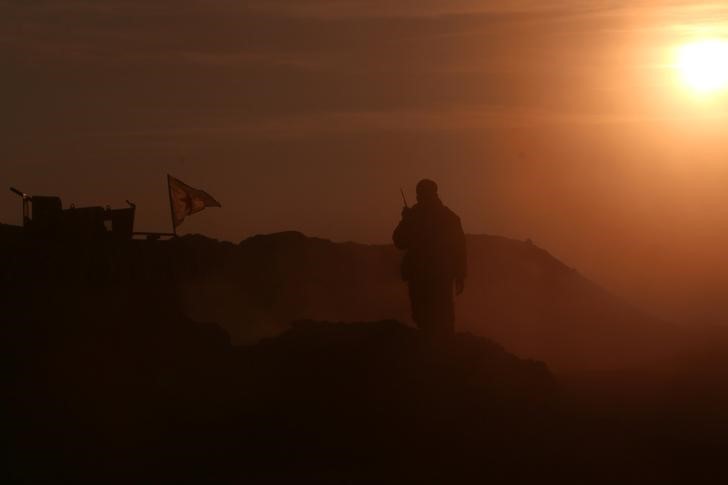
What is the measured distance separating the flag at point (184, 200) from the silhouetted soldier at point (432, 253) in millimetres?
6807

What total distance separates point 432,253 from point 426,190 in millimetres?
983

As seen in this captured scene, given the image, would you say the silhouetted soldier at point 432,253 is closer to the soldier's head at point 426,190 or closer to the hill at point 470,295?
the soldier's head at point 426,190

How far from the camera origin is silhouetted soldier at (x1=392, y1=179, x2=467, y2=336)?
2300 centimetres

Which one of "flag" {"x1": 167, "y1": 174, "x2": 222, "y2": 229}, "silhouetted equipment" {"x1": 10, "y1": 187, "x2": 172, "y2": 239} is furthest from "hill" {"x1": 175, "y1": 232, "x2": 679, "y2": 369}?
"silhouetted equipment" {"x1": 10, "y1": 187, "x2": 172, "y2": 239}

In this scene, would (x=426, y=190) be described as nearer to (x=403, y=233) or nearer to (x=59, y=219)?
(x=403, y=233)

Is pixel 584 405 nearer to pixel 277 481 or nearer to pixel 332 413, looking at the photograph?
pixel 332 413

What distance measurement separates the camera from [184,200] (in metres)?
29.2

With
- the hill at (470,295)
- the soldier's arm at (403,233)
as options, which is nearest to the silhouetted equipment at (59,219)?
the soldier's arm at (403,233)

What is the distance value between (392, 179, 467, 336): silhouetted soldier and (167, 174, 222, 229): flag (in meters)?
6.81

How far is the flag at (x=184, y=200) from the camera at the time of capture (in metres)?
28.8

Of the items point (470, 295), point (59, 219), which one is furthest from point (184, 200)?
point (470, 295)

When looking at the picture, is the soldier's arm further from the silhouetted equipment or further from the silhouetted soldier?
the silhouetted equipment

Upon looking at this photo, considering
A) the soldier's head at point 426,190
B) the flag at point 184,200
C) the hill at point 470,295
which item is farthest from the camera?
the hill at point 470,295

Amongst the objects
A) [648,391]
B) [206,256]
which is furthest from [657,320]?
[648,391]
